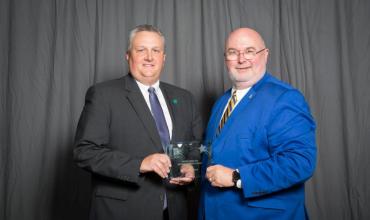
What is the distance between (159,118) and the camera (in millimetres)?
2359

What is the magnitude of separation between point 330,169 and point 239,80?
2042mm

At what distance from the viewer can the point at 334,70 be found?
12.7 ft

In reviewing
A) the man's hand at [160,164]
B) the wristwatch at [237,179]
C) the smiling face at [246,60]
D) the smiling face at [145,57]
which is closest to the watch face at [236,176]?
the wristwatch at [237,179]

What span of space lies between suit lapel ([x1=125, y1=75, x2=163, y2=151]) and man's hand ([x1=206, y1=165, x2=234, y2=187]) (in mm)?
407

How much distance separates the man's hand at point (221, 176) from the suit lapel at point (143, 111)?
0.41 metres

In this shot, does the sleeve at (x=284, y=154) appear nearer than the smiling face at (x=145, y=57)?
Yes

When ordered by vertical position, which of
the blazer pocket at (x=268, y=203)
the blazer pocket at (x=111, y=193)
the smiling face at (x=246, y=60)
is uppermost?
the smiling face at (x=246, y=60)

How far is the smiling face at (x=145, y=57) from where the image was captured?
2451 millimetres

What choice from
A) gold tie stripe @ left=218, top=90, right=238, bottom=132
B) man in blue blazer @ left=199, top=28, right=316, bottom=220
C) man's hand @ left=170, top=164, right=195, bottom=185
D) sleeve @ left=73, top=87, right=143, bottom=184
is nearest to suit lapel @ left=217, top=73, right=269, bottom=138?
man in blue blazer @ left=199, top=28, right=316, bottom=220

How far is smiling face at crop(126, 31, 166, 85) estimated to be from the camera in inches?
96.5

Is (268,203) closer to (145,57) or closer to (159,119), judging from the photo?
(159,119)

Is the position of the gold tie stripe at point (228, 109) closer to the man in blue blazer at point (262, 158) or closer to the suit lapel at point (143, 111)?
the man in blue blazer at point (262, 158)

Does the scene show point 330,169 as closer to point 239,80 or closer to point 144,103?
point 239,80

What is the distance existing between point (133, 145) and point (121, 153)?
142mm
